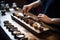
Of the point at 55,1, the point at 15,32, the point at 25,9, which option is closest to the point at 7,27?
the point at 15,32

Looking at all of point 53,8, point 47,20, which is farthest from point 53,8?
point 47,20

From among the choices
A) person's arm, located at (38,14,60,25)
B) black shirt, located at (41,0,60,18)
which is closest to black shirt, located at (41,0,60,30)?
black shirt, located at (41,0,60,18)

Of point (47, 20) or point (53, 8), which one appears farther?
point (53, 8)

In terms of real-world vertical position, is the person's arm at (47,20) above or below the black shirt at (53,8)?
below

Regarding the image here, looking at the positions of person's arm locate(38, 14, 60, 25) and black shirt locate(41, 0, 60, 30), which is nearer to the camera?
person's arm locate(38, 14, 60, 25)

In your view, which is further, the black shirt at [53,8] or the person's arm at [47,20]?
the black shirt at [53,8]

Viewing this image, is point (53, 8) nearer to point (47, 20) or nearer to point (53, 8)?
point (53, 8)

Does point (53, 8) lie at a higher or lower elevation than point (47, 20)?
higher

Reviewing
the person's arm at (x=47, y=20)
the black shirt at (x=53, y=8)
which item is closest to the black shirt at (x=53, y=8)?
the black shirt at (x=53, y=8)

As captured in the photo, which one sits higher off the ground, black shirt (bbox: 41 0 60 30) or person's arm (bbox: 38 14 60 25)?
black shirt (bbox: 41 0 60 30)

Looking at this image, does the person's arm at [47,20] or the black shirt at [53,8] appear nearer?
the person's arm at [47,20]

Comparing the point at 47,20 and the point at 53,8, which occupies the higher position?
the point at 53,8

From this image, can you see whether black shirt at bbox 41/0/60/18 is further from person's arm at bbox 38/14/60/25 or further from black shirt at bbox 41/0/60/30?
person's arm at bbox 38/14/60/25

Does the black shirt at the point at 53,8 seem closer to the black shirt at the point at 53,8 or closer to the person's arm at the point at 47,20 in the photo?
the black shirt at the point at 53,8
